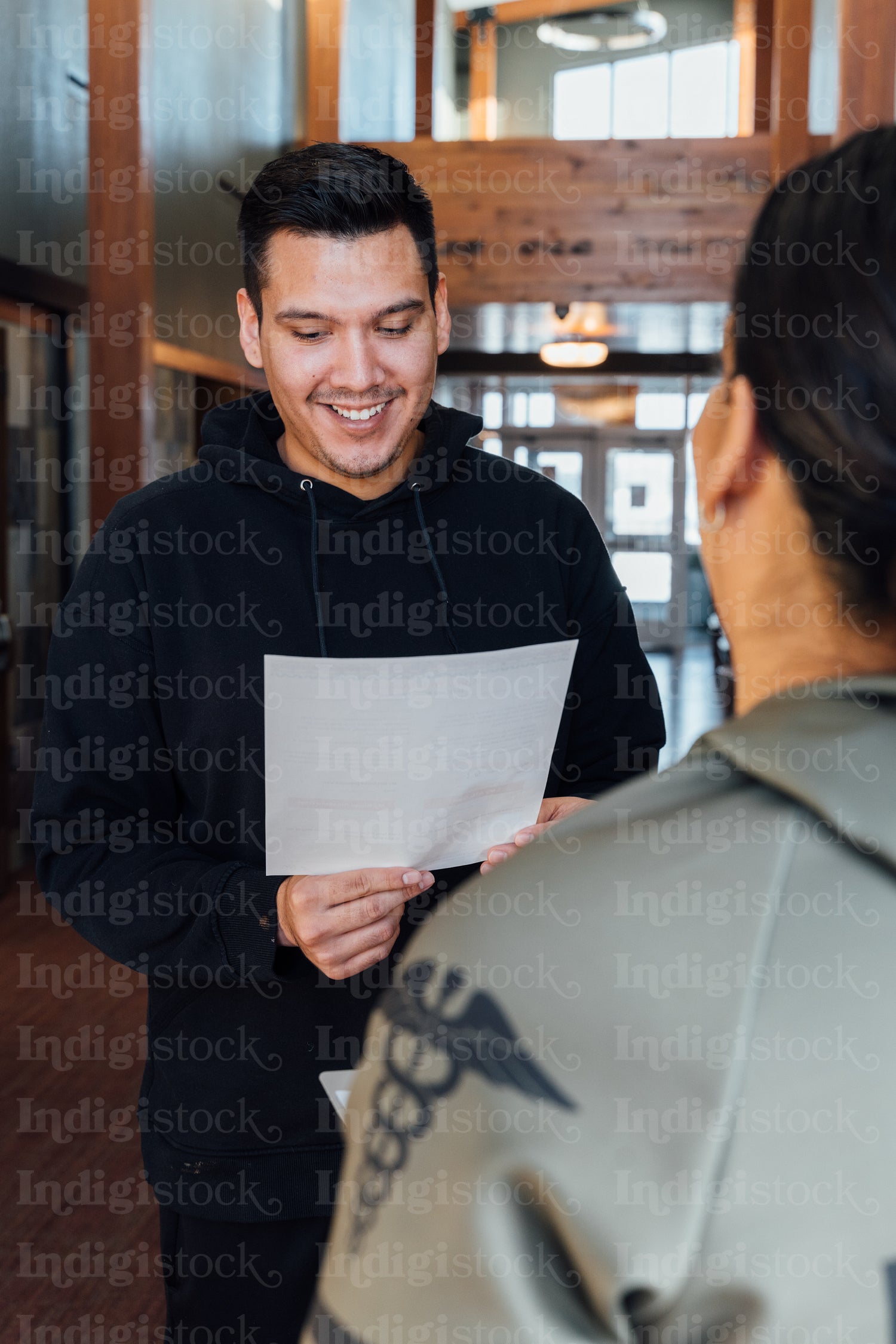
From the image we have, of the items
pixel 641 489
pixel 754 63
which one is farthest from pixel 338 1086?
pixel 641 489

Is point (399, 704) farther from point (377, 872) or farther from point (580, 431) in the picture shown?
point (580, 431)

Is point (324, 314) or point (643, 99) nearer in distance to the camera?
point (324, 314)

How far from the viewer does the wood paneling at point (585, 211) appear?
6.03m

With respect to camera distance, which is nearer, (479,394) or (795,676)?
(795,676)

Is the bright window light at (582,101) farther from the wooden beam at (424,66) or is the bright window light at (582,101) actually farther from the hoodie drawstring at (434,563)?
the hoodie drawstring at (434,563)

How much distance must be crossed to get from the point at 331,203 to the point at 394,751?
67 centimetres

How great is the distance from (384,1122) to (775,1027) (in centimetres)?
17

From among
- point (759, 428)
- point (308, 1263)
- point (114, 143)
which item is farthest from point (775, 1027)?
point (114, 143)

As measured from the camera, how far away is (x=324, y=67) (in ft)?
22.6

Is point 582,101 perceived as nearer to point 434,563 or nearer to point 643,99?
point 643,99

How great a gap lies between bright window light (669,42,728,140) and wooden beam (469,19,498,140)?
61.0 inches

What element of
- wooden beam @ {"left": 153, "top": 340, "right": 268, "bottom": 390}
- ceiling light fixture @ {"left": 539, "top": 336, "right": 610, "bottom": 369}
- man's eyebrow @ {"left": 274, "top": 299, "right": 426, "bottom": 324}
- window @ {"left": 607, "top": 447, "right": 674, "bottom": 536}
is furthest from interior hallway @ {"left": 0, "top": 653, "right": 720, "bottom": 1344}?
window @ {"left": 607, "top": 447, "right": 674, "bottom": 536}

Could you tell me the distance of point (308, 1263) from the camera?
130cm

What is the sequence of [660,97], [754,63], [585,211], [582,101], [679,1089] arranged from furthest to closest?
[582,101]
[660,97]
[754,63]
[585,211]
[679,1089]
